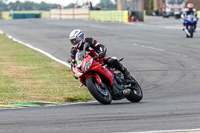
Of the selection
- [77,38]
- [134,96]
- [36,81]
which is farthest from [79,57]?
[36,81]

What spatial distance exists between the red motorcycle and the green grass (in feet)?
2.90

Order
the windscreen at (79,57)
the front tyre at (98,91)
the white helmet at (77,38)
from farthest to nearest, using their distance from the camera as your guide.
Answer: the white helmet at (77,38) → the windscreen at (79,57) → the front tyre at (98,91)

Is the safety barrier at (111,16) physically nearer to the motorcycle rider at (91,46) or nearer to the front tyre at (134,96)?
the front tyre at (134,96)

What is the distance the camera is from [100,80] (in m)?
9.67

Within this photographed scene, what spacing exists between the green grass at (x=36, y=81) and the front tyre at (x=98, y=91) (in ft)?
3.22

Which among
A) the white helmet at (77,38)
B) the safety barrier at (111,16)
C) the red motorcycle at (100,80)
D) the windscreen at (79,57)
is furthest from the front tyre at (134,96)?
the safety barrier at (111,16)

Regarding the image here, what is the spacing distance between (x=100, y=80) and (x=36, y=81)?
158 inches

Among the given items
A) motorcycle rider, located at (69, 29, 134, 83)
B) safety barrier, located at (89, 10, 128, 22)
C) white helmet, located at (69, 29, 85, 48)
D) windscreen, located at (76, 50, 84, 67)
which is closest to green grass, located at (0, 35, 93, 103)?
motorcycle rider, located at (69, 29, 134, 83)

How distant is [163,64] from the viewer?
1714 cm

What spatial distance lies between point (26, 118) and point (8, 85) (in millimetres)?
4592

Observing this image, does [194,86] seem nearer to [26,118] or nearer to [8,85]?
[8,85]

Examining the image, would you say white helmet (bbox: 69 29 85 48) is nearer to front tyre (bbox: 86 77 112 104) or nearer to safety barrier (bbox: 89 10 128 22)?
front tyre (bbox: 86 77 112 104)

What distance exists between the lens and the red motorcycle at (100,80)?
31.6 ft

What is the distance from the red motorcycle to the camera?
962 cm
